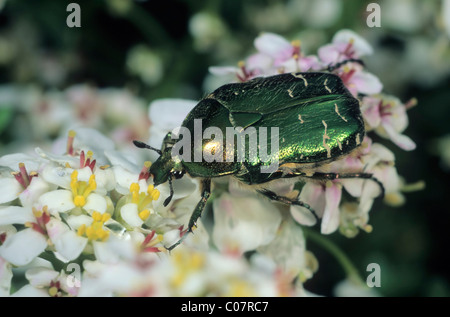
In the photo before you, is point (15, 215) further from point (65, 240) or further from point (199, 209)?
point (199, 209)

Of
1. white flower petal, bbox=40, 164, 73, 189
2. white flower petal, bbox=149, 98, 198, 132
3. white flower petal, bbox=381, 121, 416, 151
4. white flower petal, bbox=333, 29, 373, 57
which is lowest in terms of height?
white flower petal, bbox=40, 164, 73, 189

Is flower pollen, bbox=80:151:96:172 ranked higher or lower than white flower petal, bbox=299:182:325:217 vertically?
higher

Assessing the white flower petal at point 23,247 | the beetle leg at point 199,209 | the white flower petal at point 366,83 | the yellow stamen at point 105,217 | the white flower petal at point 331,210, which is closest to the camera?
the white flower petal at point 23,247

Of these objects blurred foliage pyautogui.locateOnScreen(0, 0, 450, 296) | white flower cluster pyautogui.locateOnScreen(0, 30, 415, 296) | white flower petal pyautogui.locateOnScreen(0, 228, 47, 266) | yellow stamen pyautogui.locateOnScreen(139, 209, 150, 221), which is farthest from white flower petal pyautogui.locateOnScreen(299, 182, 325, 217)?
white flower petal pyautogui.locateOnScreen(0, 228, 47, 266)

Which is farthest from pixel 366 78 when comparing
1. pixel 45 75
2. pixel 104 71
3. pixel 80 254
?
pixel 45 75

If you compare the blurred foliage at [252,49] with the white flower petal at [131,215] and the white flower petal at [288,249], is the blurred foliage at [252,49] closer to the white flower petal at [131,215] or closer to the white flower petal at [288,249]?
the white flower petal at [288,249]

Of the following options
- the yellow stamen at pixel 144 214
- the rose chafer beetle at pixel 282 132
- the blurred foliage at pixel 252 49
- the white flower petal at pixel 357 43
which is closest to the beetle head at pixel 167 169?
the rose chafer beetle at pixel 282 132

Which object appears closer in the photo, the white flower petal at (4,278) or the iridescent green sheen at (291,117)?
the white flower petal at (4,278)

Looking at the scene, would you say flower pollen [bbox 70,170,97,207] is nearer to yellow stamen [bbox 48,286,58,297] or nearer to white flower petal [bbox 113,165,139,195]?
white flower petal [bbox 113,165,139,195]
